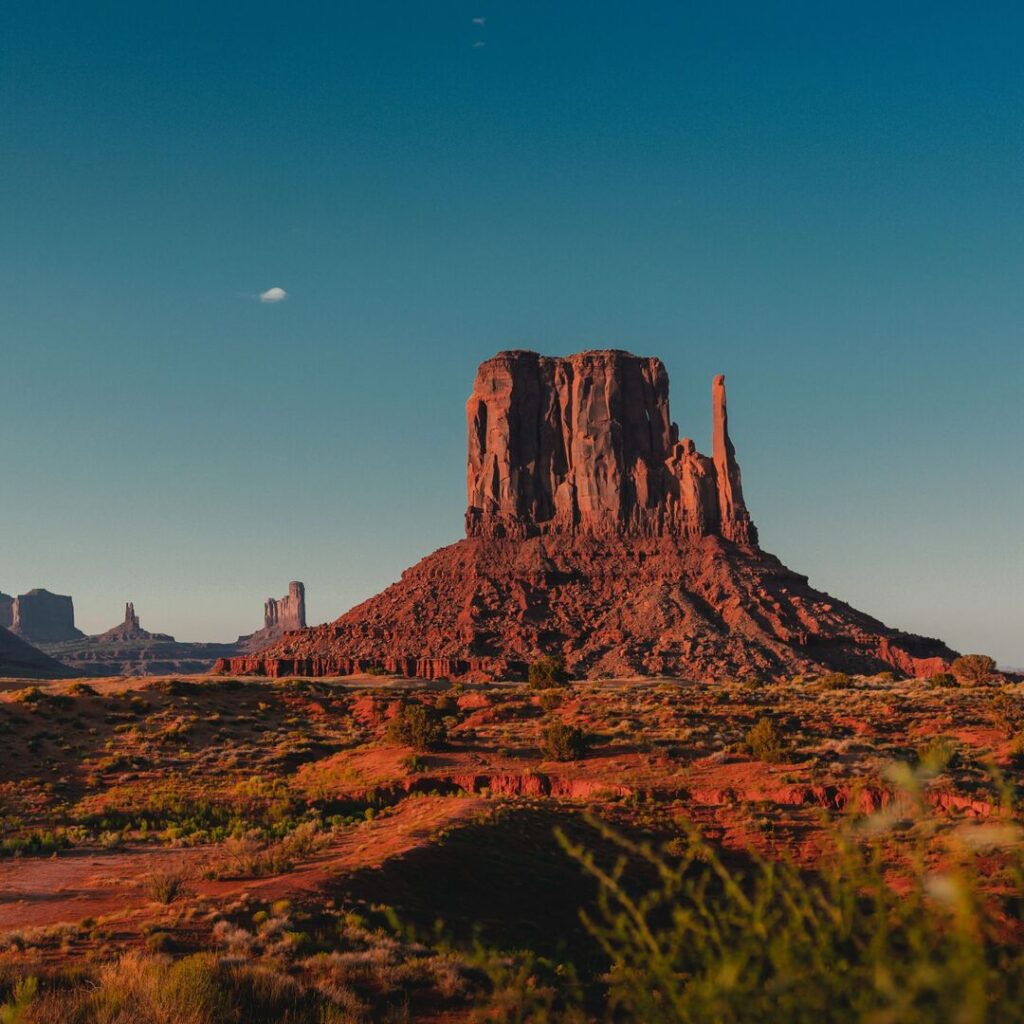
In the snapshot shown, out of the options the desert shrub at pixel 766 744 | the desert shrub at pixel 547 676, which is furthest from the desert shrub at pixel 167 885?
the desert shrub at pixel 547 676

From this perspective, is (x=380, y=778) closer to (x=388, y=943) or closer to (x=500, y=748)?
(x=500, y=748)

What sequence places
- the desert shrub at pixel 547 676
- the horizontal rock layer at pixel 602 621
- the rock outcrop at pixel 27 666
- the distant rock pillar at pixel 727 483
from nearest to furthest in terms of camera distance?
the desert shrub at pixel 547 676
the horizontal rock layer at pixel 602 621
the distant rock pillar at pixel 727 483
the rock outcrop at pixel 27 666

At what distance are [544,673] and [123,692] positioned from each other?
3027 centimetres

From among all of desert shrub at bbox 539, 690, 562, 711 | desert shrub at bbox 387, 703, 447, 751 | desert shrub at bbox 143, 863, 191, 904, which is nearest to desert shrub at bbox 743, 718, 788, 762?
desert shrub at bbox 387, 703, 447, 751

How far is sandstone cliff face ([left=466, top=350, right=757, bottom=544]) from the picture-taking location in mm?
125688

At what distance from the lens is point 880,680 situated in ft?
234

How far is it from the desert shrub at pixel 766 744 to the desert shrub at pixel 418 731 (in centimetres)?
1301

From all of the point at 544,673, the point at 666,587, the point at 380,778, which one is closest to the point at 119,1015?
the point at 380,778

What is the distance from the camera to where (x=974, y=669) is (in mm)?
75500

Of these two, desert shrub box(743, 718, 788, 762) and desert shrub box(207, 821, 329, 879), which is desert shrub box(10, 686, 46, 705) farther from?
desert shrub box(743, 718, 788, 762)

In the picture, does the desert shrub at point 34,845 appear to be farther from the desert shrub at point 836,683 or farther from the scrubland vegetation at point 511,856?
the desert shrub at point 836,683

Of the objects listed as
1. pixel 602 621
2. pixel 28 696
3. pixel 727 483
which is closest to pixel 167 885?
pixel 28 696

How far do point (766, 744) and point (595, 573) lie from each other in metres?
85.3

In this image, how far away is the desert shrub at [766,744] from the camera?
31244mm
